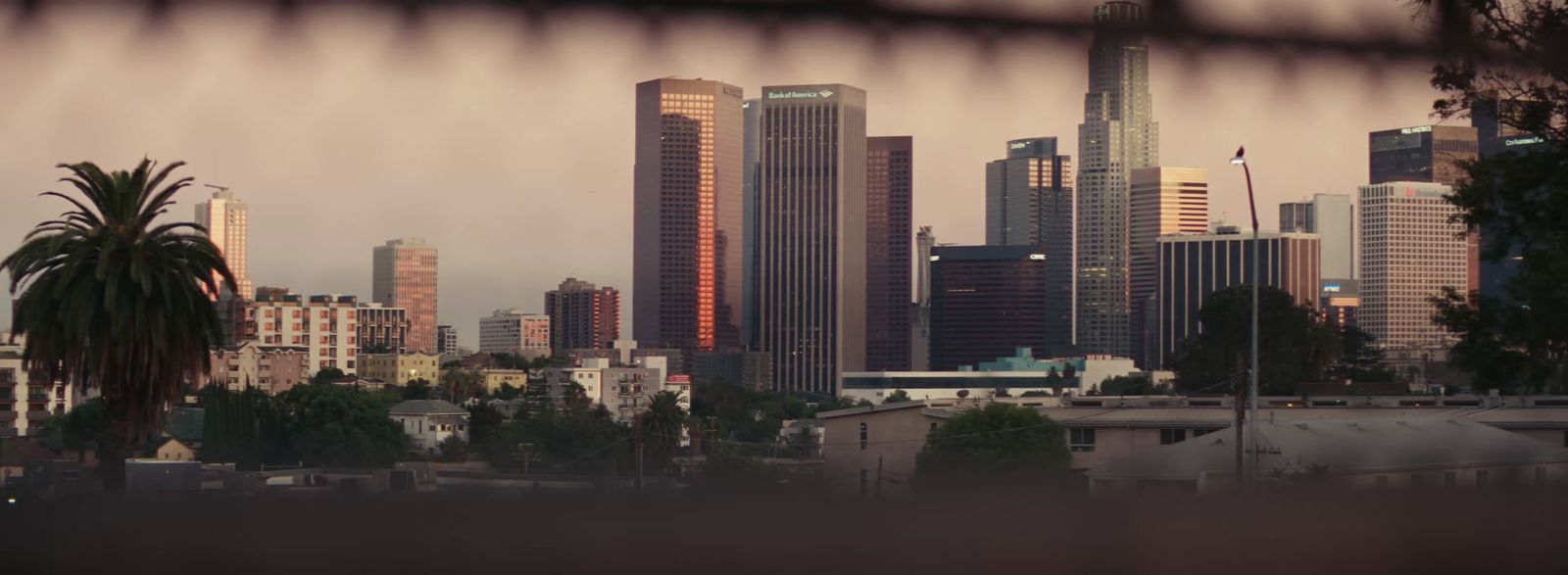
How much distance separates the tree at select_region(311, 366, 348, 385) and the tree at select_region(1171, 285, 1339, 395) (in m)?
Answer: 2.59

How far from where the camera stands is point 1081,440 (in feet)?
10.1

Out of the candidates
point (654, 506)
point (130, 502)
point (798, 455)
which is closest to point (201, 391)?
point (130, 502)

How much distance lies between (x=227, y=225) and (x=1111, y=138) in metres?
1.67

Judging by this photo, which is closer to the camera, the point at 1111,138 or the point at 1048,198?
the point at 1111,138

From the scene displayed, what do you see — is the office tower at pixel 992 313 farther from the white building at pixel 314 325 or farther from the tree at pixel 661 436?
the white building at pixel 314 325

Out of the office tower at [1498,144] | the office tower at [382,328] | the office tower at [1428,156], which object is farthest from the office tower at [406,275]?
the office tower at [1498,144]

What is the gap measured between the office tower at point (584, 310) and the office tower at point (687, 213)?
0.06m

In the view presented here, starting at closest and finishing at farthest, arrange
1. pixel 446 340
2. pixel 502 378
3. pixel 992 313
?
pixel 446 340 < pixel 502 378 < pixel 992 313

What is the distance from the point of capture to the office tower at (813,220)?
2.36 metres

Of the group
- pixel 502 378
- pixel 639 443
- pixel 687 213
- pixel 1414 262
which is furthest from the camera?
pixel 502 378

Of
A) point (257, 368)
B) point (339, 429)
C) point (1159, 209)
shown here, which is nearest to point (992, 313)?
point (1159, 209)

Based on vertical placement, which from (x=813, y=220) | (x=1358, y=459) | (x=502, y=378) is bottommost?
(x=1358, y=459)

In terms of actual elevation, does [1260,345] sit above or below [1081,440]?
above

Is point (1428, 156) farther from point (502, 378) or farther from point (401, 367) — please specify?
point (502, 378)
